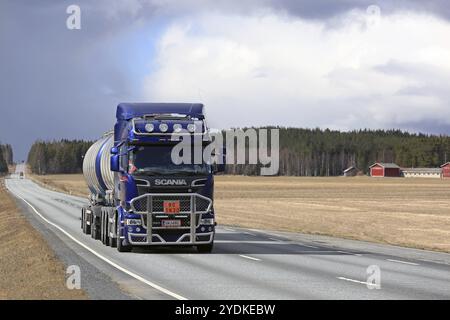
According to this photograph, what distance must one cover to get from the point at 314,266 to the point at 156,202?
16.6 feet

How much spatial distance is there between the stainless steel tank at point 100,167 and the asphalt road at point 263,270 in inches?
81.3

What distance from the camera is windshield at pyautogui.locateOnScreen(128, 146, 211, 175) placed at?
74.6ft

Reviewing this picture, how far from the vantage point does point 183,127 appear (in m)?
23.1

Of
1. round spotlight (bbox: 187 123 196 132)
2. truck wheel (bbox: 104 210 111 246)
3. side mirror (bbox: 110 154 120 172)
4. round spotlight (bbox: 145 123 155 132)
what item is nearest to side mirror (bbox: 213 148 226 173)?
round spotlight (bbox: 187 123 196 132)

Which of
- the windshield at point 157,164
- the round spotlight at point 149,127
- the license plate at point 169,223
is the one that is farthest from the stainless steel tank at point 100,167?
the license plate at point 169,223

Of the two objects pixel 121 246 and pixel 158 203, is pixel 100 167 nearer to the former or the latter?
pixel 121 246

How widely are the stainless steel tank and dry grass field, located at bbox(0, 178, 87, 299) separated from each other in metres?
2.85

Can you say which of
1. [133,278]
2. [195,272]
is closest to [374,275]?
[195,272]

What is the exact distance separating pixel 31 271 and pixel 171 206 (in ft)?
18.1

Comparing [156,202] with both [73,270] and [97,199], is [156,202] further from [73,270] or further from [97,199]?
[97,199]

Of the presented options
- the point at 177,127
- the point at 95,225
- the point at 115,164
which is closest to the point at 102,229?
the point at 95,225

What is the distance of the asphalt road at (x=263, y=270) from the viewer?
14773 mm

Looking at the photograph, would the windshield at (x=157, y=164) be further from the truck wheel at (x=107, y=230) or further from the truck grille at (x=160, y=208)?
the truck wheel at (x=107, y=230)
